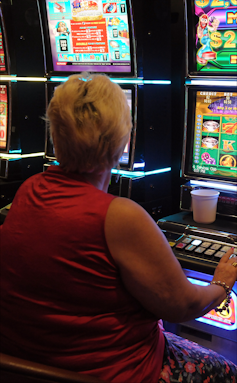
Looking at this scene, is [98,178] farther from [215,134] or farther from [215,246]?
[215,134]

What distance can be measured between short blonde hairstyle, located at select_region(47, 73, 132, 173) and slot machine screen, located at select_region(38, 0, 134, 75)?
1229 millimetres

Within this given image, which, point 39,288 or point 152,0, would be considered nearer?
point 39,288

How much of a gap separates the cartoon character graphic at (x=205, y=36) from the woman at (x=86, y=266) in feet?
3.24

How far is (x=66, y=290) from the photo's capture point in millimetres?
1055

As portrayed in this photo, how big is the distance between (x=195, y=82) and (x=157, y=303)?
1.32 metres

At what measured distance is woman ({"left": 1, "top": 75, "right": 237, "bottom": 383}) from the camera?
105 centimetres

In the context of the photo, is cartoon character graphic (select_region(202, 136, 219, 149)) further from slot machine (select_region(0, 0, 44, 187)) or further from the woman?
slot machine (select_region(0, 0, 44, 187))

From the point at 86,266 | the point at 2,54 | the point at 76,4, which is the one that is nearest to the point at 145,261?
the point at 86,266

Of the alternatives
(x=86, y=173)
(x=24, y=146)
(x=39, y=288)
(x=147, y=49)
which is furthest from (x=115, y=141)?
(x=24, y=146)

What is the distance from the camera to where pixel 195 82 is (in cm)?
205

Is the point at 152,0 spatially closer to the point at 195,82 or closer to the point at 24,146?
the point at 195,82

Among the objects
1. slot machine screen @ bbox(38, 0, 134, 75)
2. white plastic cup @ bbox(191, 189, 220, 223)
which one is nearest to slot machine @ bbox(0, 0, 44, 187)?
slot machine screen @ bbox(38, 0, 134, 75)


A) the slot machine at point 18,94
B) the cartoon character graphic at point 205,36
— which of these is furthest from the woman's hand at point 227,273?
the slot machine at point 18,94

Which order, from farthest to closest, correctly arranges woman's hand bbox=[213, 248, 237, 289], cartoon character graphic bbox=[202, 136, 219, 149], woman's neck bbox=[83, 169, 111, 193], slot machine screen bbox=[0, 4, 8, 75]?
slot machine screen bbox=[0, 4, 8, 75]
cartoon character graphic bbox=[202, 136, 219, 149]
woman's hand bbox=[213, 248, 237, 289]
woman's neck bbox=[83, 169, 111, 193]
